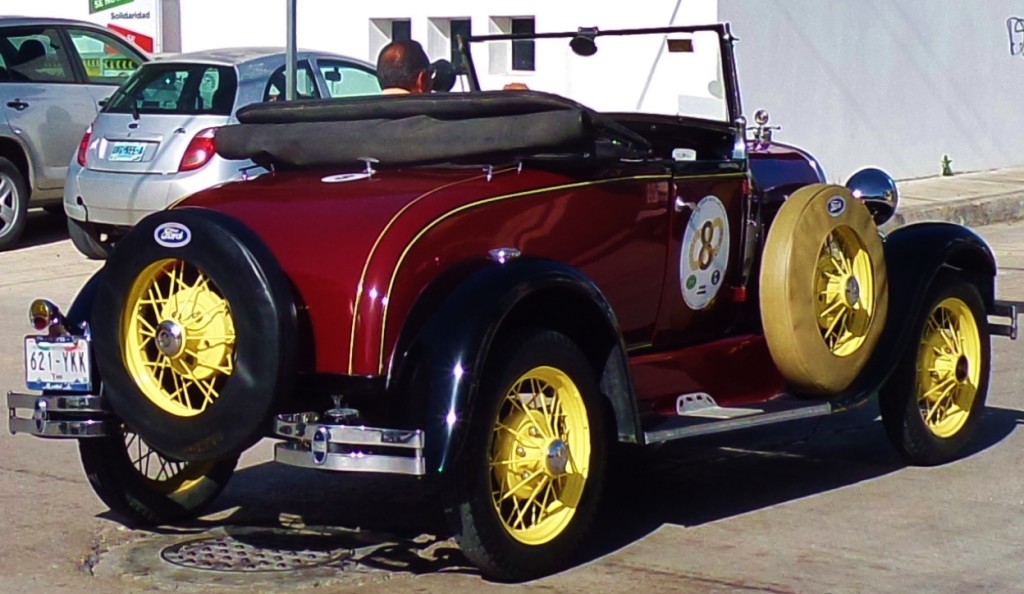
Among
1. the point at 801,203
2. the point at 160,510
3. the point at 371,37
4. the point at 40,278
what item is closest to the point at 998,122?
the point at 371,37

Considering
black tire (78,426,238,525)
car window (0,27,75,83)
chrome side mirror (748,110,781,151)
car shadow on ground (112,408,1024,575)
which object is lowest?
car shadow on ground (112,408,1024,575)

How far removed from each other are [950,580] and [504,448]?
143cm

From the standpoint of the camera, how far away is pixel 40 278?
39.7ft

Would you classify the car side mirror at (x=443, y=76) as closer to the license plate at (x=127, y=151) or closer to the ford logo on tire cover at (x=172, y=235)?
the ford logo on tire cover at (x=172, y=235)

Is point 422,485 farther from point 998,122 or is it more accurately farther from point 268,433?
point 998,122

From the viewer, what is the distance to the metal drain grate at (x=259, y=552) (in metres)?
5.55

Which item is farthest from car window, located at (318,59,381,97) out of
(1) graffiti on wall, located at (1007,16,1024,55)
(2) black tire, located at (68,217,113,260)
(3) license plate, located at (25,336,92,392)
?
(1) graffiti on wall, located at (1007,16,1024,55)

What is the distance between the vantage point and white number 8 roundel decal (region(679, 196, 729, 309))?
20.4 feet

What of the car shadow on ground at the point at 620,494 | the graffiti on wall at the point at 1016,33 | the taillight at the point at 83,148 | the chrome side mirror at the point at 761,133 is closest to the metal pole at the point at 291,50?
the taillight at the point at 83,148

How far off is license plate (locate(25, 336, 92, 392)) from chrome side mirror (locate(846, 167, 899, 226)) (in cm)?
335

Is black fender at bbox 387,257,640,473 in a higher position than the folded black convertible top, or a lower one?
lower

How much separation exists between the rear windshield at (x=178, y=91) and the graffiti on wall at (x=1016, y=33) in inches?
369

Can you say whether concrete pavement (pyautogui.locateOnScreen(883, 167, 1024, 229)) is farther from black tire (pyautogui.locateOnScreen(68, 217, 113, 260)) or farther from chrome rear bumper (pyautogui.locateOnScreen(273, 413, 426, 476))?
chrome rear bumper (pyautogui.locateOnScreen(273, 413, 426, 476))

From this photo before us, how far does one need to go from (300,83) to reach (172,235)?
7429mm
